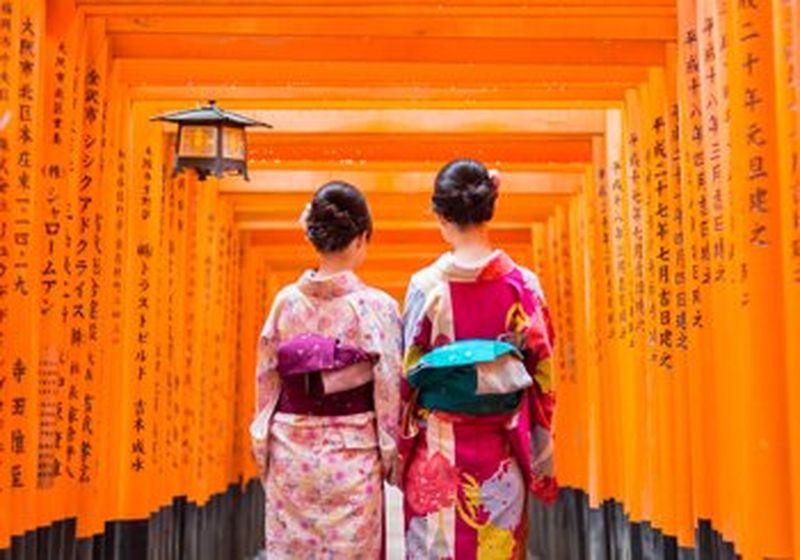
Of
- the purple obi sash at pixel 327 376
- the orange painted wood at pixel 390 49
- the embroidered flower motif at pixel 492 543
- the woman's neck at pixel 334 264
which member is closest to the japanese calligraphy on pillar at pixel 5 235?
the purple obi sash at pixel 327 376

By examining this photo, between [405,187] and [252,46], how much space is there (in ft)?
13.9

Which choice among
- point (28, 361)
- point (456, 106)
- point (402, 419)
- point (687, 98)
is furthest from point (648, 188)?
point (28, 361)

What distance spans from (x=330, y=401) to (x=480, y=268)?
0.80 meters

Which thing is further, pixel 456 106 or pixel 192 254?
pixel 192 254

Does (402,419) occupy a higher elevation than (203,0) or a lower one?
lower

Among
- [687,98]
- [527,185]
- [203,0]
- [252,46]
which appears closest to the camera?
[687,98]

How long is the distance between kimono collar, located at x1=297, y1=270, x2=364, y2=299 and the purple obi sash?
0.17m

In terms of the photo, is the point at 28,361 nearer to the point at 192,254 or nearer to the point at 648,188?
the point at 648,188

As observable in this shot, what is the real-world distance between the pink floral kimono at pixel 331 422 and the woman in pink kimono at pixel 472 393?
16 centimetres

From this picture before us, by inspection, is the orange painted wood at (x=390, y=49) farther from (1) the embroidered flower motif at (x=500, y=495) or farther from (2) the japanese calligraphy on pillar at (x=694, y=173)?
(1) the embroidered flower motif at (x=500, y=495)

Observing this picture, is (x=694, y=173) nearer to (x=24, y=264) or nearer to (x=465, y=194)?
(x=465, y=194)

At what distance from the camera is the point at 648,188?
7348 millimetres

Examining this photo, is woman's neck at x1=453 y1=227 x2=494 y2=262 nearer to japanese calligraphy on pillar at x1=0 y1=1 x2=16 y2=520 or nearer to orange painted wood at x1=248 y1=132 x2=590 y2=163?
japanese calligraphy on pillar at x1=0 y1=1 x2=16 y2=520

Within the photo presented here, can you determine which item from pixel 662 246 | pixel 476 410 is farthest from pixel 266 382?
pixel 662 246
